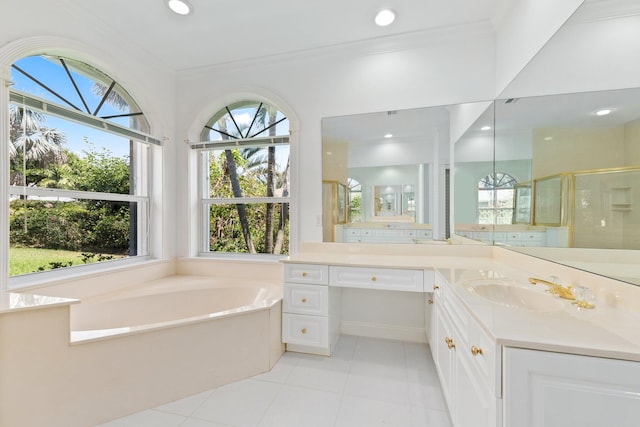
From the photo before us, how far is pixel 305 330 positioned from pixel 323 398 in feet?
1.54

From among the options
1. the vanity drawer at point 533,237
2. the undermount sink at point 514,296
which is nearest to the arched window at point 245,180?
the undermount sink at point 514,296

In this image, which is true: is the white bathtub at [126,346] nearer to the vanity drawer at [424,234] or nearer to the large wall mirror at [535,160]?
the large wall mirror at [535,160]

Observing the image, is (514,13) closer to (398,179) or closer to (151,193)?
(398,179)

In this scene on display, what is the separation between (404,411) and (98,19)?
3459 millimetres

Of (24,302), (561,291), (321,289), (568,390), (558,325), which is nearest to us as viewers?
(568,390)

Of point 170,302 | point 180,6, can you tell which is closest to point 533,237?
point 170,302

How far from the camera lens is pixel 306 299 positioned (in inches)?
75.4

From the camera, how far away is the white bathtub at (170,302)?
1.81m

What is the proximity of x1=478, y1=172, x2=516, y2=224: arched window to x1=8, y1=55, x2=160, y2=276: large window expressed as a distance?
9.90 feet

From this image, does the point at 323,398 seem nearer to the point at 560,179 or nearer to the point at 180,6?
the point at 560,179

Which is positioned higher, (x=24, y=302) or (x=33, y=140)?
(x=33, y=140)

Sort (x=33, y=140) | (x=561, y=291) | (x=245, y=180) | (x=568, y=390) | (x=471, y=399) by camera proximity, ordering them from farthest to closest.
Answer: (x=245, y=180) → (x=33, y=140) → (x=561, y=291) → (x=471, y=399) → (x=568, y=390)

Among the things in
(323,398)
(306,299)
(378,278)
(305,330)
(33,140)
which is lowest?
(323,398)

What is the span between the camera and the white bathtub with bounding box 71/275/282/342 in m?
1.81
